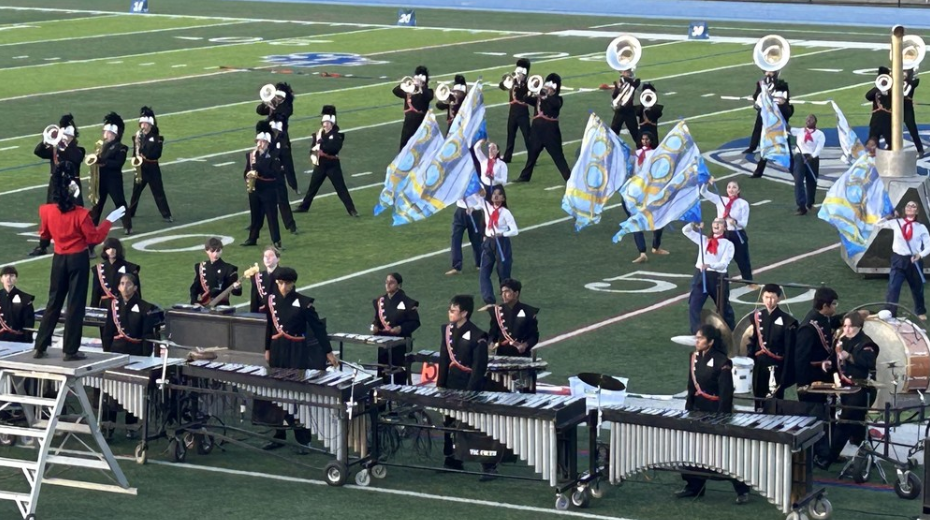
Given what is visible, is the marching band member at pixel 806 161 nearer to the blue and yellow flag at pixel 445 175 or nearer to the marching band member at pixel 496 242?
the blue and yellow flag at pixel 445 175

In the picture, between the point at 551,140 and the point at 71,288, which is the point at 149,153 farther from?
the point at 71,288

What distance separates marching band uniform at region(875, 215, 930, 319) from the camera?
21.0 meters

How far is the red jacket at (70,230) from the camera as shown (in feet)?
48.5

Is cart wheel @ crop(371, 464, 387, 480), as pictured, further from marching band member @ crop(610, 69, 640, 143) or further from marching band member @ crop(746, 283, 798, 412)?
marching band member @ crop(610, 69, 640, 143)

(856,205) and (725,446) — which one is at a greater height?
(856,205)

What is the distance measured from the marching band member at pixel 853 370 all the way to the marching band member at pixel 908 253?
5255 mm

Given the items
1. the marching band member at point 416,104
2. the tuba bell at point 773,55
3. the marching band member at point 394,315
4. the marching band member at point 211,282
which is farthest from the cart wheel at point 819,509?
the marching band member at point 416,104

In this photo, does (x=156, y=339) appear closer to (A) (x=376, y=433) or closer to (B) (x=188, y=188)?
(A) (x=376, y=433)

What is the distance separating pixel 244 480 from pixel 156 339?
2489 mm

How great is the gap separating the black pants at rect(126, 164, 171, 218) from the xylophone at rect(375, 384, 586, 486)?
12.1 metres

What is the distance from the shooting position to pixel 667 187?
75.0 ft

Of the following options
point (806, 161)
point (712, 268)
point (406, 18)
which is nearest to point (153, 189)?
point (806, 161)

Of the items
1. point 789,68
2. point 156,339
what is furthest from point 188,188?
point 789,68

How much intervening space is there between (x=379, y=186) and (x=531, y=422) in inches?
591
